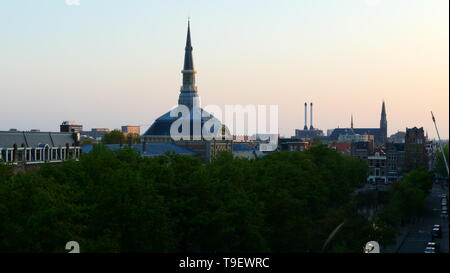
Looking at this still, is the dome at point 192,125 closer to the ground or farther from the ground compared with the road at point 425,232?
farther from the ground

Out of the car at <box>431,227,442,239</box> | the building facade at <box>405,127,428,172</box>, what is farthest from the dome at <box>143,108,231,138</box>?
the car at <box>431,227,442,239</box>

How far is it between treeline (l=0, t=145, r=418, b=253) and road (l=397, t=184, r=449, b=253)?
919 cm

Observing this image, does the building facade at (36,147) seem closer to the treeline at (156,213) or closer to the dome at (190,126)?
the treeline at (156,213)

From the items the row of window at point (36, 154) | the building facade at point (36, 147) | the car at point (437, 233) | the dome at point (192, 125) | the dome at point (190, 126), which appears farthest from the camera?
the dome at point (192, 125)

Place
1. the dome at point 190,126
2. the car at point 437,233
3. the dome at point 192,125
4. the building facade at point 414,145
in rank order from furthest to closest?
the dome at point 192,125 → the dome at point 190,126 → the building facade at point 414,145 → the car at point 437,233

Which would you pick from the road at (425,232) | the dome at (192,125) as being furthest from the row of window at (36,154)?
the dome at (192,125)

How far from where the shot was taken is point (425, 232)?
80.8 meters

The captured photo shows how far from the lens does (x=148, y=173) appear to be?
54.2 metres

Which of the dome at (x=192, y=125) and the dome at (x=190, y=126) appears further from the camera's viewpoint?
the dome at (x=192, y=125)

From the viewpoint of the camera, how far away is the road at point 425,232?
6531cm

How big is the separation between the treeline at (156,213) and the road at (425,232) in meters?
9.19

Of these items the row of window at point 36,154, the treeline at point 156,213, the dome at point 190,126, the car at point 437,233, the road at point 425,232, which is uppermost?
the dome at point 190,126

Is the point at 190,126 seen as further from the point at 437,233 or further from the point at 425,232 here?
the point at 437,233
